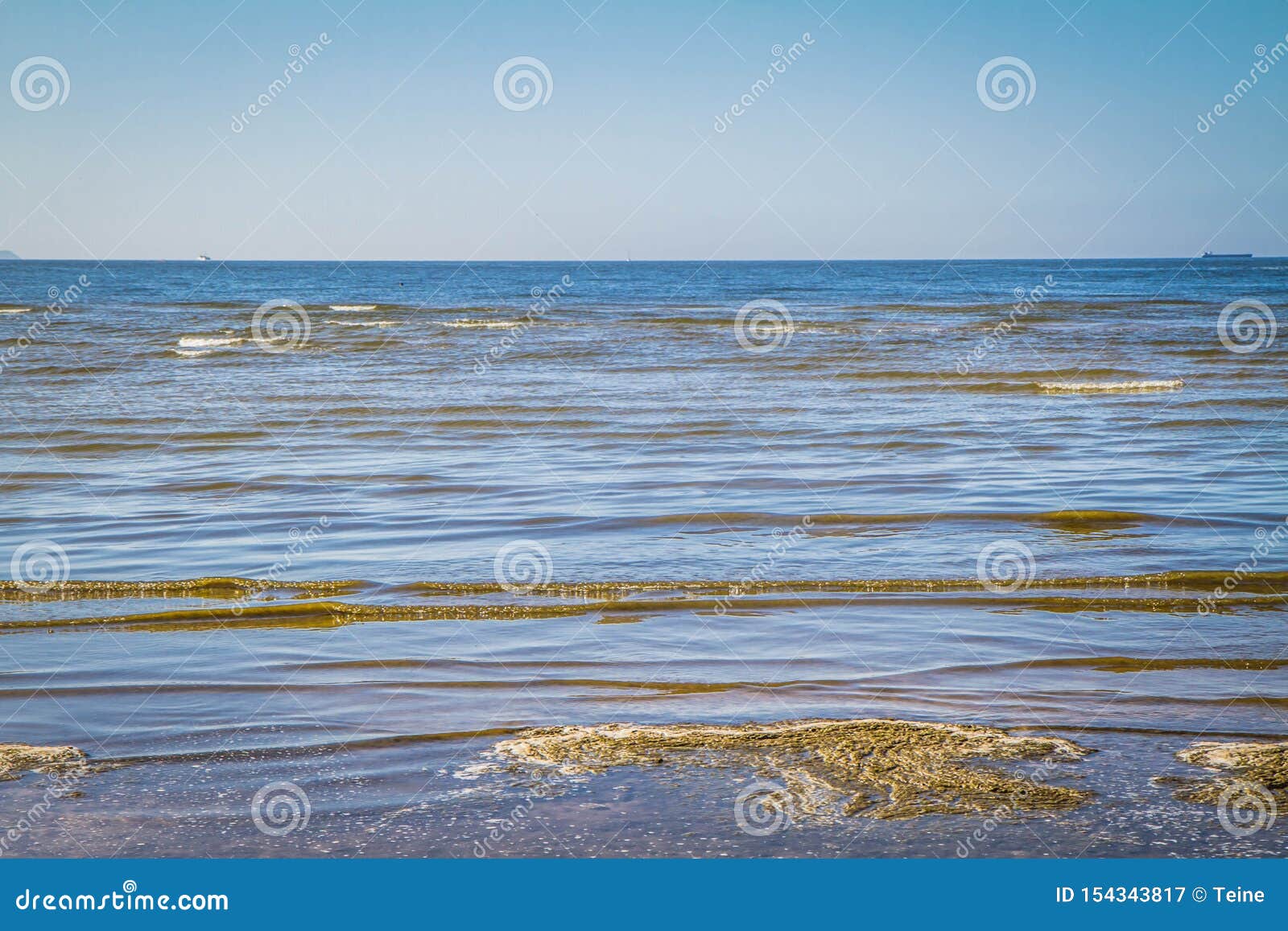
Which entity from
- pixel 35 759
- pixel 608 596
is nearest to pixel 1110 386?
pixel 608 596

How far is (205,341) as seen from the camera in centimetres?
3014

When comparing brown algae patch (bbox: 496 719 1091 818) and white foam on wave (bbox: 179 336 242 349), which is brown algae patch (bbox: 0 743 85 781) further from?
white foam on wave (bbox: 179 336 242 349)

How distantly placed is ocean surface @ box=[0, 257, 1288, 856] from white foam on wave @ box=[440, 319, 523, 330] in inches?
550

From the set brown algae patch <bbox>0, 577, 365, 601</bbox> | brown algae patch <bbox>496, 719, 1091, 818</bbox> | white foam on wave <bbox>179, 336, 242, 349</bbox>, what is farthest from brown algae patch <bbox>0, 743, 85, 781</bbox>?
white foam on wave <bbox>179, 336, 242, 349</bbox>

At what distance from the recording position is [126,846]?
393 centimetres

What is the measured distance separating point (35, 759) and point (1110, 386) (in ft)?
63.6

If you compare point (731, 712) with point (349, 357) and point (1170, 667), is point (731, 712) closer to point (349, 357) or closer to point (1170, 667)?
point (1170, 667)

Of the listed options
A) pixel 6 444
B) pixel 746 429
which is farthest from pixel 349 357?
pixel 746 429

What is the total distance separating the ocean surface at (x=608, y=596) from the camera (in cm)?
423

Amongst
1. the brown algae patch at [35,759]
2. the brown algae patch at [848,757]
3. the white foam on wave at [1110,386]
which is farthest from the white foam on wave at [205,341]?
the brown algae patch at [848,757]

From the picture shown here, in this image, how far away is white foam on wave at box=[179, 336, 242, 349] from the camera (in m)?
29.2

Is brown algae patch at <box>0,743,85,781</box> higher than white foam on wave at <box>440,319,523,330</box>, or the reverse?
white foam on wave at <box>440,319,523,330</box>

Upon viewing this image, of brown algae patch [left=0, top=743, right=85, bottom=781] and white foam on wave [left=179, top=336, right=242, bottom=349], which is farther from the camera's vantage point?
white foam on wave [left=179, top=336, right=242, bottom=349]

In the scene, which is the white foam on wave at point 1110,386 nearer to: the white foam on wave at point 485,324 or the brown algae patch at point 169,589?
the brown algae patch at point 169,589
